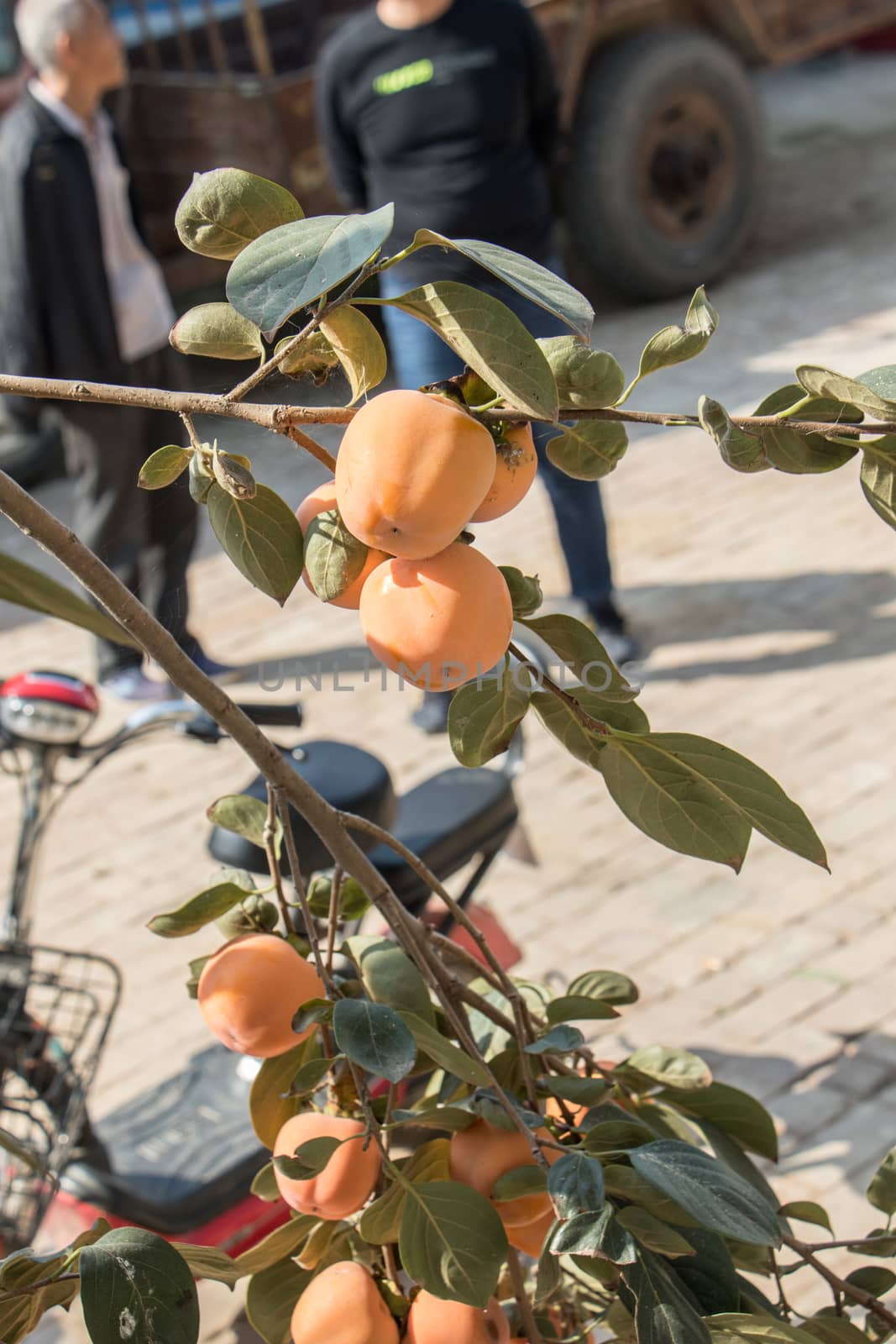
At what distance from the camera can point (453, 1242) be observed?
0.79 metres

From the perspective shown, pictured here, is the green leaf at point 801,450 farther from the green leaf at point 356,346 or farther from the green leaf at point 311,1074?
the green leaf at point 311,1074

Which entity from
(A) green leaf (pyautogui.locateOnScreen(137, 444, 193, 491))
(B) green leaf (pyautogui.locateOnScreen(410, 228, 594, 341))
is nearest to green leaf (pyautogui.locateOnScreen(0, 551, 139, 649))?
(A) green leaf (pyautogui.locateOnScreen(137, 444, 193, 491))

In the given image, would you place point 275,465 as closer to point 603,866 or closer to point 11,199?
point 603,866

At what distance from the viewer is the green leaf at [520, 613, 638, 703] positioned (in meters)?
0.77

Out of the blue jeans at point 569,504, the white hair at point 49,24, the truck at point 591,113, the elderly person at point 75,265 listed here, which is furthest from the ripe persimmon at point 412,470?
the truck at point 591,113

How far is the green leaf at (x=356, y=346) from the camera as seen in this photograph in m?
0.68

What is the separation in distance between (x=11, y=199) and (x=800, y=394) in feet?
11.8

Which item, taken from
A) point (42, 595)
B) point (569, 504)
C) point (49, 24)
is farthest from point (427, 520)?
point (49, 24)

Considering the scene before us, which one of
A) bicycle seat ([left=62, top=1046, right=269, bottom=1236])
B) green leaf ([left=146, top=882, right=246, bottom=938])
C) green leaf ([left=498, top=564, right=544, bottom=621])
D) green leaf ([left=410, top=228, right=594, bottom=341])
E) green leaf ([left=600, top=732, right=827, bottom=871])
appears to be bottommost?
bicycle seat ([left=62, top=1046, right=269, bottom=1236])

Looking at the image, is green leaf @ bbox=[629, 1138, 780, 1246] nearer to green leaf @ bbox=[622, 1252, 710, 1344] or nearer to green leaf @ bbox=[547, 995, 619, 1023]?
green leaf @ bbox=[622, 1252, 710, 1344]

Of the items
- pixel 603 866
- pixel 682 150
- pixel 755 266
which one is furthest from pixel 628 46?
pixel 603 866

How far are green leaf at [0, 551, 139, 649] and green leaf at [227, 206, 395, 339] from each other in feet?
0.80

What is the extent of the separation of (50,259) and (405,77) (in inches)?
42.6

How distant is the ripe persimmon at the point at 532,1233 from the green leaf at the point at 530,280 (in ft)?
1.82
